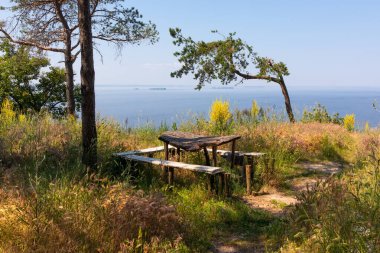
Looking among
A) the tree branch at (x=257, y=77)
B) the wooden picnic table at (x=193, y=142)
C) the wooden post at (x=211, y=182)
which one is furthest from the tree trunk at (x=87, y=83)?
the tree branch at (x=257, y=77)

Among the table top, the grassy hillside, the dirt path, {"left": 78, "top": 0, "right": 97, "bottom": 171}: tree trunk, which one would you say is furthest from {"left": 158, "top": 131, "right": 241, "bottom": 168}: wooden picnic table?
{"left": 78, "top": 0, "right": 97, "bottom": 171}: tree trunk

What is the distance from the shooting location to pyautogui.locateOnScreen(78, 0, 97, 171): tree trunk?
20.6ft

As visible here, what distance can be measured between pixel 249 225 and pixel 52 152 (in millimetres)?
4133

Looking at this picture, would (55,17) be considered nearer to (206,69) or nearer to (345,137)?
(206,69)

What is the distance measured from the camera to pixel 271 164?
8.37 metres

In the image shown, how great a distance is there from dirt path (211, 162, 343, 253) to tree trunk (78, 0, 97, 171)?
2.61 meters

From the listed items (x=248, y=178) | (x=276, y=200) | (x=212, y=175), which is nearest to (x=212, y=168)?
(x=212, y=175)

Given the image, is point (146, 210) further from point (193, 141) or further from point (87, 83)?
point (193, 141)

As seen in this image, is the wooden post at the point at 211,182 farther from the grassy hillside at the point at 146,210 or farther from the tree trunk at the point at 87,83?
the tree trunk at the point at 87,83

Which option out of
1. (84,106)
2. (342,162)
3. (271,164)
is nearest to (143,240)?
(84,106)

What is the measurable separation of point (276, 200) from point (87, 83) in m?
4.12

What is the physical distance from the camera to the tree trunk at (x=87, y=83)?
6281 mm

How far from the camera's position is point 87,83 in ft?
21.3

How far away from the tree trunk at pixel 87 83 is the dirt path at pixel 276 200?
261 centimetres
